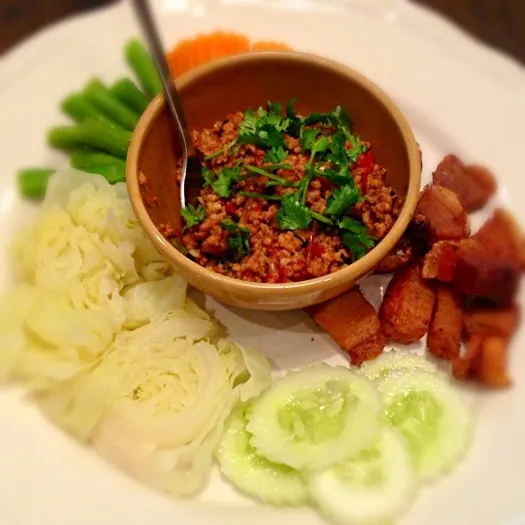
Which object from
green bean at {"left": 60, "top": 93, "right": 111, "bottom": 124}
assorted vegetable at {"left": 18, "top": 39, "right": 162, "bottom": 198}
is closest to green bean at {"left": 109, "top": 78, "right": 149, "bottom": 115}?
assorted vegetable at {"left": 18, "top": 39, "right": 162, "bottom": 198}

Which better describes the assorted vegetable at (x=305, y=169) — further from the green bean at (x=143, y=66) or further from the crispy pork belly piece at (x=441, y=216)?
the green bean at (x=143, y=66)

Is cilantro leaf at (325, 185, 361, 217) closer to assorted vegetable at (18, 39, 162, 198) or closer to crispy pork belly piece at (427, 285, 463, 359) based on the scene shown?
crispy pork belly piece at (427, 285, 463, 359)

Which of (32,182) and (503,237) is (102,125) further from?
(503,237)

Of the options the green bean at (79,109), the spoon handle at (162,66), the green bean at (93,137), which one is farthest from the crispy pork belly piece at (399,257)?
the green bean at (79,109)

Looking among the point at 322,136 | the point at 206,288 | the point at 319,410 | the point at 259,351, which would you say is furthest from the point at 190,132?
the point at 319,410

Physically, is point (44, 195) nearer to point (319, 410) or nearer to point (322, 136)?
point (322, 136)

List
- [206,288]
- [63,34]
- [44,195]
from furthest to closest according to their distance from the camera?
1. [63,34]
2. [44,195]
3. [206,288]

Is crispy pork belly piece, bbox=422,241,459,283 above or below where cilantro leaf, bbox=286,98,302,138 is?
below
